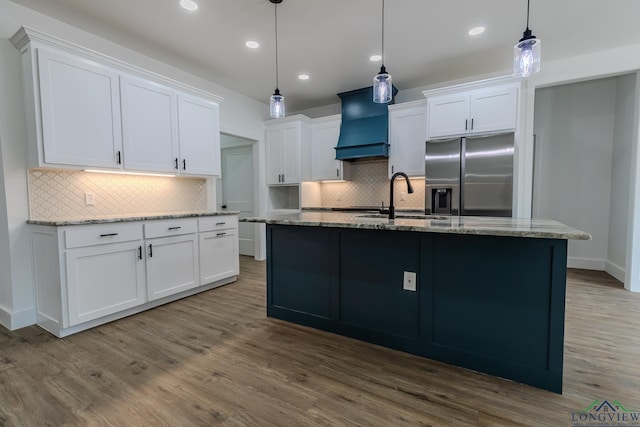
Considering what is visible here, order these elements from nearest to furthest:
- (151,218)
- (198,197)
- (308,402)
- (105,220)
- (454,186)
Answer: (308,402) < (105,220) < (151,218) < (454,186) < (198,197)

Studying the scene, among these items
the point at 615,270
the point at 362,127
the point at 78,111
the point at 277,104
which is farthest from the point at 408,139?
the point at 78,111

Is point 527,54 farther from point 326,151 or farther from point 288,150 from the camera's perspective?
point 288,150

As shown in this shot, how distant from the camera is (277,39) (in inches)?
121

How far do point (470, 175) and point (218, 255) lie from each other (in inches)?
132

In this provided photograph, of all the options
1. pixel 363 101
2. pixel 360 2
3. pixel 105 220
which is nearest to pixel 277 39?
pixel 360 2

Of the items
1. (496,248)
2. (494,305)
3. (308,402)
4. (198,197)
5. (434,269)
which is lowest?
(308,402)

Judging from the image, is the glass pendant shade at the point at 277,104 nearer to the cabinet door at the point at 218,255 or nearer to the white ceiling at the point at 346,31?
the white ceiling at the point at 346,31

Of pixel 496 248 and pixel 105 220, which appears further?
pixel 105 220

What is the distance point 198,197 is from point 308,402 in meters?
3.21

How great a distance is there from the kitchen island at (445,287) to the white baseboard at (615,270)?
3.30m

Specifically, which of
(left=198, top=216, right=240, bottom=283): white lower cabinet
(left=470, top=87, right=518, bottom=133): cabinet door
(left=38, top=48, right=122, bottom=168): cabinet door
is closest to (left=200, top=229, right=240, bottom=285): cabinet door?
(left=198, top=216, right=240, bottom=283): white lower cabinet

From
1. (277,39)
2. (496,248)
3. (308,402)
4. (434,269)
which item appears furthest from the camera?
(277,39)

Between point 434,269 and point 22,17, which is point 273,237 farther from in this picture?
point 22,17

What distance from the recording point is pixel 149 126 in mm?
3090
